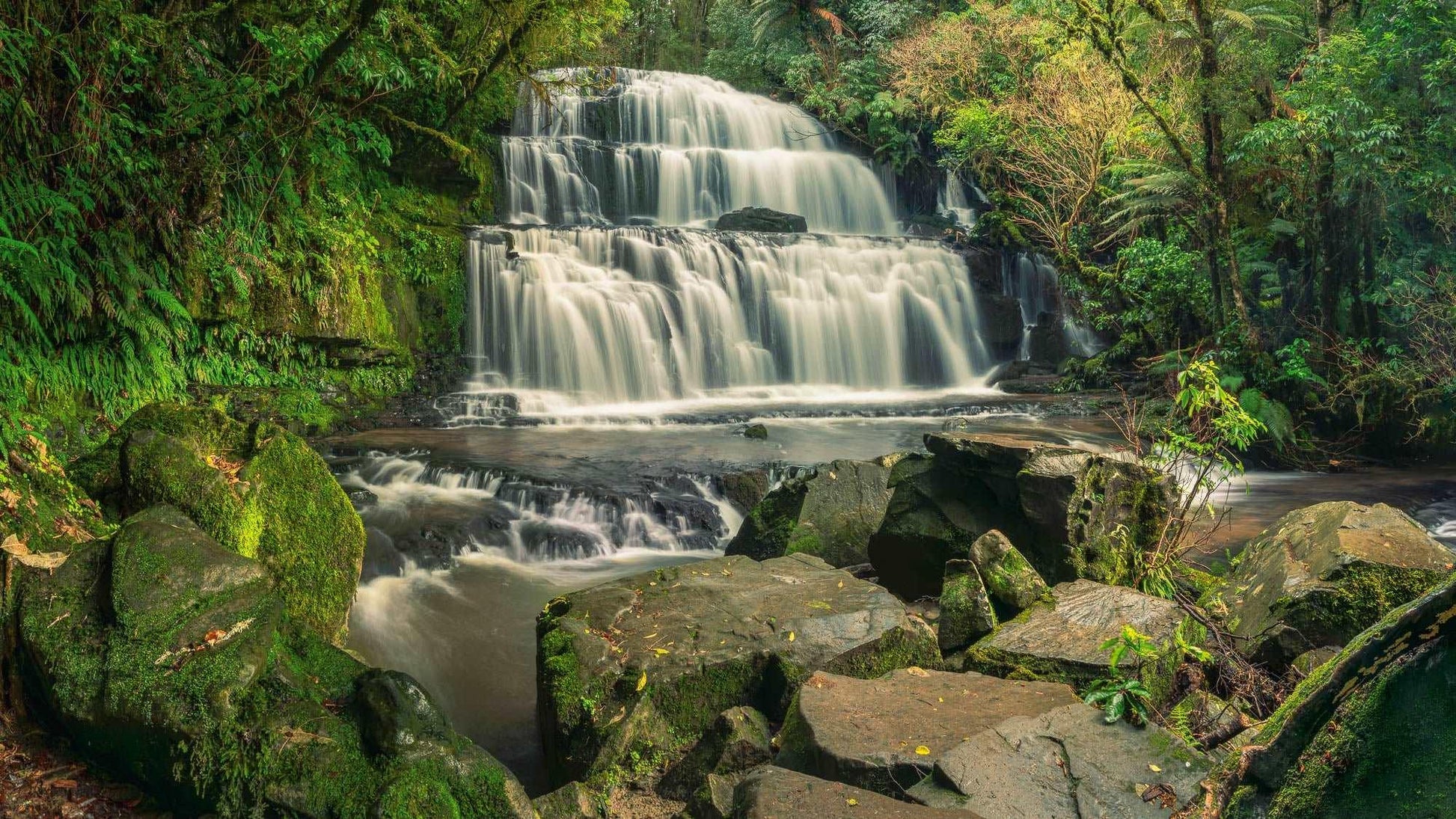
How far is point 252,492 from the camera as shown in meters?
4.64

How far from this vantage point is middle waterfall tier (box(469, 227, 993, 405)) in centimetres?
1397

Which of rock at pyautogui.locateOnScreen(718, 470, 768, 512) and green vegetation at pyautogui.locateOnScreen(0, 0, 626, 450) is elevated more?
green vegetation at pyautogui.locateOnScreen(0, 0, 626, 450)

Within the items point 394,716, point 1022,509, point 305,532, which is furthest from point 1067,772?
point 305,532

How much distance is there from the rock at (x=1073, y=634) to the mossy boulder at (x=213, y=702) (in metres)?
2.42

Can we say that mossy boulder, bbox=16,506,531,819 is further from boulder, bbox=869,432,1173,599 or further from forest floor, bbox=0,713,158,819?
boulder, bbox=869,432,1173,599

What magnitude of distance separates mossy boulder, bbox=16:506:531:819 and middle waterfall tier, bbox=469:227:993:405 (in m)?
10.2

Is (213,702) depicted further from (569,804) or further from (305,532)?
(305,532)

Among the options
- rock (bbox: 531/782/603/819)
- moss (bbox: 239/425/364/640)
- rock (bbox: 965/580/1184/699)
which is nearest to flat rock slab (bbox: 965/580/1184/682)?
rock (bbox: 965/580/1184/699)

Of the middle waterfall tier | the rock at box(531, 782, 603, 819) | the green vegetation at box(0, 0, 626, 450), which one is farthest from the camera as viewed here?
the middle waterfall tier

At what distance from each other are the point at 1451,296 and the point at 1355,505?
786 cm

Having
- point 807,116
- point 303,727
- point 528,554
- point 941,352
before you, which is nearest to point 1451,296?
point 941,352

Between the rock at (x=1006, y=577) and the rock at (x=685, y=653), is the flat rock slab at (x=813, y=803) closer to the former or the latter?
the rock at (x=685, y=653)

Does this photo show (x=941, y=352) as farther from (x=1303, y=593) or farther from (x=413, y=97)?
(x=1303, y=593)

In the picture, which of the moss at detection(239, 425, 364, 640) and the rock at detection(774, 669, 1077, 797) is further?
the moss at detection(239, 425, 364, 640)
